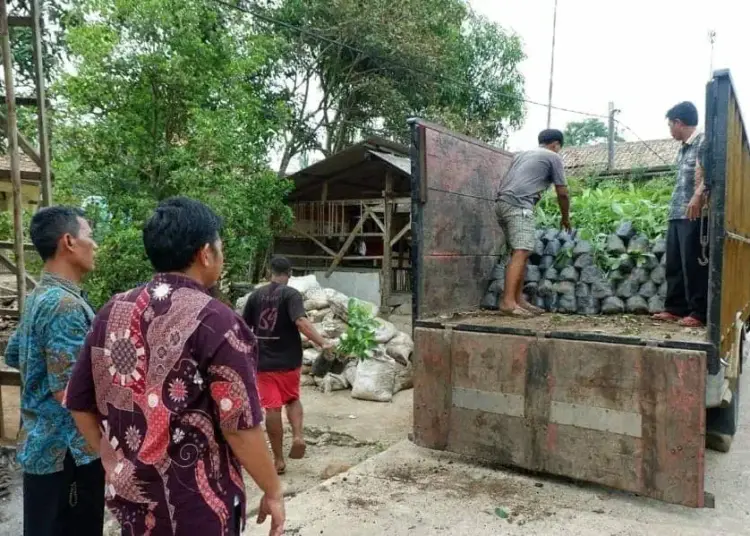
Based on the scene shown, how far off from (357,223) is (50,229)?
9.62 metres

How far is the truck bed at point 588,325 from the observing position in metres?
3.37

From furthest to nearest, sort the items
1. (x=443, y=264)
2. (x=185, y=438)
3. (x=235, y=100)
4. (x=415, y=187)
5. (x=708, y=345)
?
(x=235, y=100) → (x=443, y=264) → (x=415, y=187) → (x=708, y=345) → (x=185, y=438)

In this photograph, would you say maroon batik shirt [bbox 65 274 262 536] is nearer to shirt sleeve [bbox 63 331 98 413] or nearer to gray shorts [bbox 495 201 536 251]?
shirt sleeve [bbox 63 331 98 413]

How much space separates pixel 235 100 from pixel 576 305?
5.57 meters

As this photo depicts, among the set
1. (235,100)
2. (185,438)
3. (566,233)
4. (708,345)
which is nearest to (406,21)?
(235,100)

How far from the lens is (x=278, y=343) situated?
4.20 metres

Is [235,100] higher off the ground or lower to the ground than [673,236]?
higher

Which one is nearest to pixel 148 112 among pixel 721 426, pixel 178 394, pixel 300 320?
pixel 300 320

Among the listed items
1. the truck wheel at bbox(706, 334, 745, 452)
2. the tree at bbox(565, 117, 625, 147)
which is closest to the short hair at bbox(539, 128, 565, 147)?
the truck wheel at bbox(706, 334, 745, 452)

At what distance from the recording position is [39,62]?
12.8ft

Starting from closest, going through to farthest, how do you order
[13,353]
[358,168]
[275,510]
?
1. [275,510]
2. [13,353]
3. [358,168]

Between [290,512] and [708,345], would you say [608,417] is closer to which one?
[708,345]

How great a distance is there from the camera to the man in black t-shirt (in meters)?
4.16

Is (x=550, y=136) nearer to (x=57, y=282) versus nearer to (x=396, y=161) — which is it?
(x=57, y=282)
